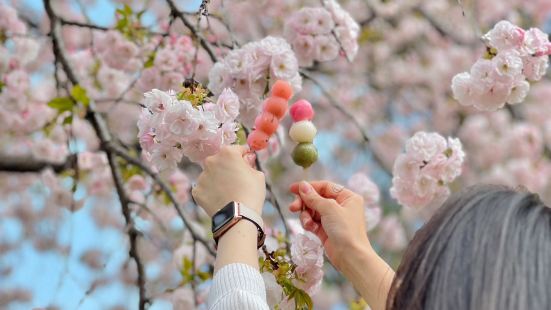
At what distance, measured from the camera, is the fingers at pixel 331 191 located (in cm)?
163

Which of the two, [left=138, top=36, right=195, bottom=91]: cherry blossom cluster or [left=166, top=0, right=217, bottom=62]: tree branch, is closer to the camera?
[left=166, top=0, right=217, bottom=62]: tree branch

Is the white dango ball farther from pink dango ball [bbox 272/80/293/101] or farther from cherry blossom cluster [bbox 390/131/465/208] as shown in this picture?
cherry blossom cluster [bbox 390/131/465/208]

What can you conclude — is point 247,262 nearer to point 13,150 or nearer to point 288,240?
point 288,240

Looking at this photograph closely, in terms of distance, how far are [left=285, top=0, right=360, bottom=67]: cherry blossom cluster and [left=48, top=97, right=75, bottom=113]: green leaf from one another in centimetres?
66

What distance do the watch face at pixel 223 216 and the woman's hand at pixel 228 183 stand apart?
30 mm

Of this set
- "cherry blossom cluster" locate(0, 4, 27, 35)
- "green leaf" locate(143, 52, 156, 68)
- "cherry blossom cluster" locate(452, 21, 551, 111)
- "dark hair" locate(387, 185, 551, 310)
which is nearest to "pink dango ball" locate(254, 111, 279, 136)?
"dark hair" locate(387, 185, 551, 310)

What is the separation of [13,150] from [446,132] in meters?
3.65

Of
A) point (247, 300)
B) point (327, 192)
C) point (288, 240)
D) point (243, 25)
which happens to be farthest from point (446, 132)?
point (247, 300)

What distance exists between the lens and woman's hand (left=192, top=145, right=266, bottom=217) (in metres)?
1.42

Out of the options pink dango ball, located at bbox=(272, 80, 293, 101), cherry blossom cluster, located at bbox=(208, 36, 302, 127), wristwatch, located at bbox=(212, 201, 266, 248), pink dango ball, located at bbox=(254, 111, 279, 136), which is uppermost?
cherry blossom cluster, located at bbox=(208, 36, 302, 127)

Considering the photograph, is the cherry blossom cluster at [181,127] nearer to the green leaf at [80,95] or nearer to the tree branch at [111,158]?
the tree branch at [111,158]

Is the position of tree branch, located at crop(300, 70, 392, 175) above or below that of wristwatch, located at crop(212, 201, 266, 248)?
above

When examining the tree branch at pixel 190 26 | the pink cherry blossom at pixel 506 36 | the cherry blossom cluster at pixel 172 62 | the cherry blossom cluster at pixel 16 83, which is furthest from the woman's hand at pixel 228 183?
the cherry blossom cluster at pixel 16 83

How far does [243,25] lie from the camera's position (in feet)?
18.1
